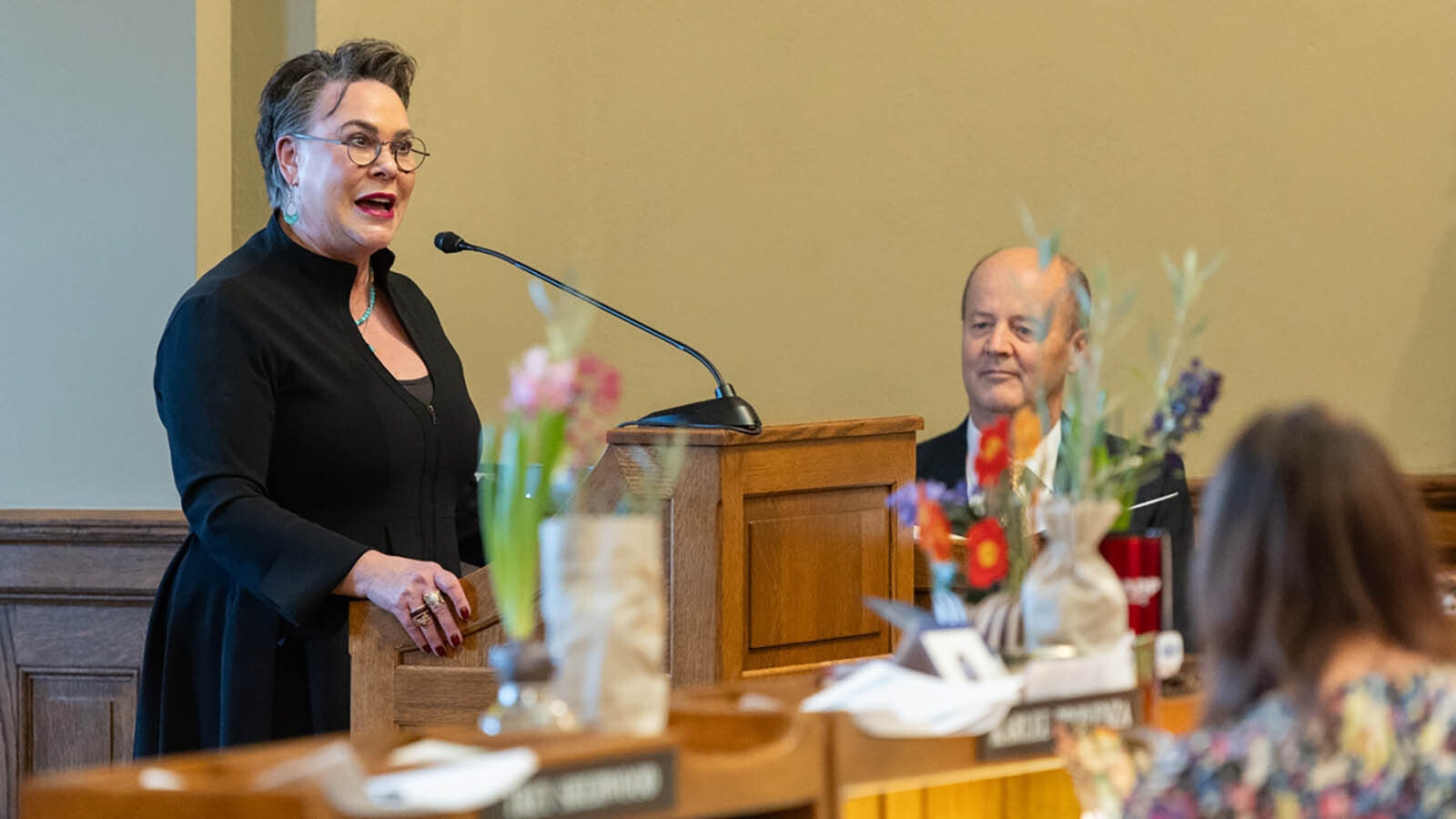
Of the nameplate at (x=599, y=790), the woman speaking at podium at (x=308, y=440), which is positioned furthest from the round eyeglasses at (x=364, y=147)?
the nameplate at (x=599, y=790)

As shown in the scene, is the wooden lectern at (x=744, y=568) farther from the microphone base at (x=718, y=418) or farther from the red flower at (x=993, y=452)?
the red flower at (x=993, y=452)

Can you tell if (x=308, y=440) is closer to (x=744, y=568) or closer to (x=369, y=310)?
(x=369, y=310)

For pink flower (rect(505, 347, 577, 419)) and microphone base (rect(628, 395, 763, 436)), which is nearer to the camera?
pink flower (rect(505, 347, 577, 419))

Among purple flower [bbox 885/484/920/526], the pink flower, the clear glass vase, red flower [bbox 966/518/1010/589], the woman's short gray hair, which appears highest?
the woman's short gray hair

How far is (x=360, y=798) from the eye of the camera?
4.55 feet

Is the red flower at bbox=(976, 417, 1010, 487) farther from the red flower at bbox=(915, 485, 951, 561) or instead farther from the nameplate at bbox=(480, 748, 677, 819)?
the nameplate at bbox=(480, 748, 677, 819)

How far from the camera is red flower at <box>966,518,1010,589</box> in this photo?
2.07m

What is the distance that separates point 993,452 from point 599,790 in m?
0.77

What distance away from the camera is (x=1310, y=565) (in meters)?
1.62

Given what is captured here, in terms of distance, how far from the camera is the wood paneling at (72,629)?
4.32 meters

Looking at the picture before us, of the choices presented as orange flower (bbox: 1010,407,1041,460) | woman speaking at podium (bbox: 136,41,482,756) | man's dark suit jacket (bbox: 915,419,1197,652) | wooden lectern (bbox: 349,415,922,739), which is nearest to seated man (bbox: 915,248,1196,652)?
man's dark suit jacket (bbox: 915,419,1197,652)

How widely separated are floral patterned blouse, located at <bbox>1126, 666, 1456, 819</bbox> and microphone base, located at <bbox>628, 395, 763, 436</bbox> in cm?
113

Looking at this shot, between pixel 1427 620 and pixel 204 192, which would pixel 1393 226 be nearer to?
pixel 204 192

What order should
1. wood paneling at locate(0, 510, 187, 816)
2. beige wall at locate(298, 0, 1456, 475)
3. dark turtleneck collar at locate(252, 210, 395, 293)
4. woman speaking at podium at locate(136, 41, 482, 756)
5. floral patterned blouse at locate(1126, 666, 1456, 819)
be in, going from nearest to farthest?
floral patterned blouse at locate(1126, 666, 1456, 819)
woman speaking at podium at locate(136, 41, 482, 756)
dark turtleneck collar at locate(252, 210, 395, 293)
wood paneling at locate(0, 510, 187, 816)
beige wall at locate(298, 0, 1456, 475)
